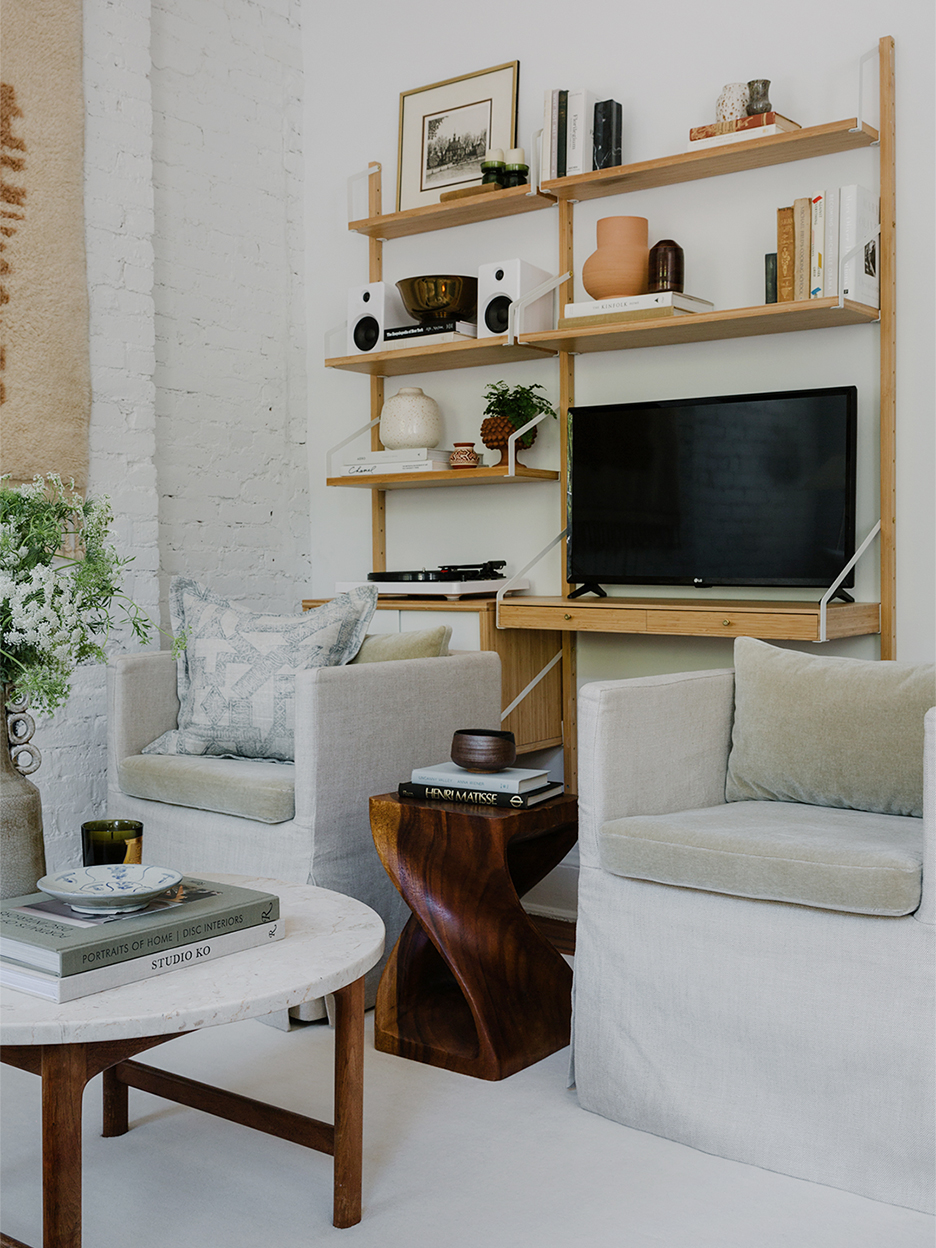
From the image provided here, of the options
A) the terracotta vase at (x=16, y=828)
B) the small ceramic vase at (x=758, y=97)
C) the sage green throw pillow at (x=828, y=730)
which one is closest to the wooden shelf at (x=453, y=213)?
the small ceramic vase at (x=758, y=97)

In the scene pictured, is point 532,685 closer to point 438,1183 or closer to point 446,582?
point 446,582

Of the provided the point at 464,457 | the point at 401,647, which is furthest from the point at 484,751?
the point at 464,457

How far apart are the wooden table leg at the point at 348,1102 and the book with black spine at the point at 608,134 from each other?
7.99ft

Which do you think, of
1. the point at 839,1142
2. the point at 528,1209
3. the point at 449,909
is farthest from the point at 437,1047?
the point at 839,1142

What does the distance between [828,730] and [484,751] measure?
65 centimetres

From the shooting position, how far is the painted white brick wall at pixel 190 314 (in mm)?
3252

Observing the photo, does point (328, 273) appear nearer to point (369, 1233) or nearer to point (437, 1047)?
point (437, 1047)

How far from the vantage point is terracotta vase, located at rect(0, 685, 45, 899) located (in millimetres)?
1598

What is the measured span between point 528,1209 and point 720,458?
1929mm

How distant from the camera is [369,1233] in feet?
5.32

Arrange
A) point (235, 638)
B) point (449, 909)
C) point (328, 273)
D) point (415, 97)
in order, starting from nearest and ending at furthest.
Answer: point (449, 909) → point (235, 638) → point (415, 97) → point (328, 273)

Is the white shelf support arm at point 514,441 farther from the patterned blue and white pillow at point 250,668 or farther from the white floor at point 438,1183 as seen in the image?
the white floor at point 438,1183

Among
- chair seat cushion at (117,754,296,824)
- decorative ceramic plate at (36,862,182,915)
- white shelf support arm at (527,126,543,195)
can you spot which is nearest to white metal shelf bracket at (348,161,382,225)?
white shelf support arm at (527,126,543,195)

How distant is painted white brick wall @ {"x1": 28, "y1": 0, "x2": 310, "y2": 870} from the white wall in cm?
13
